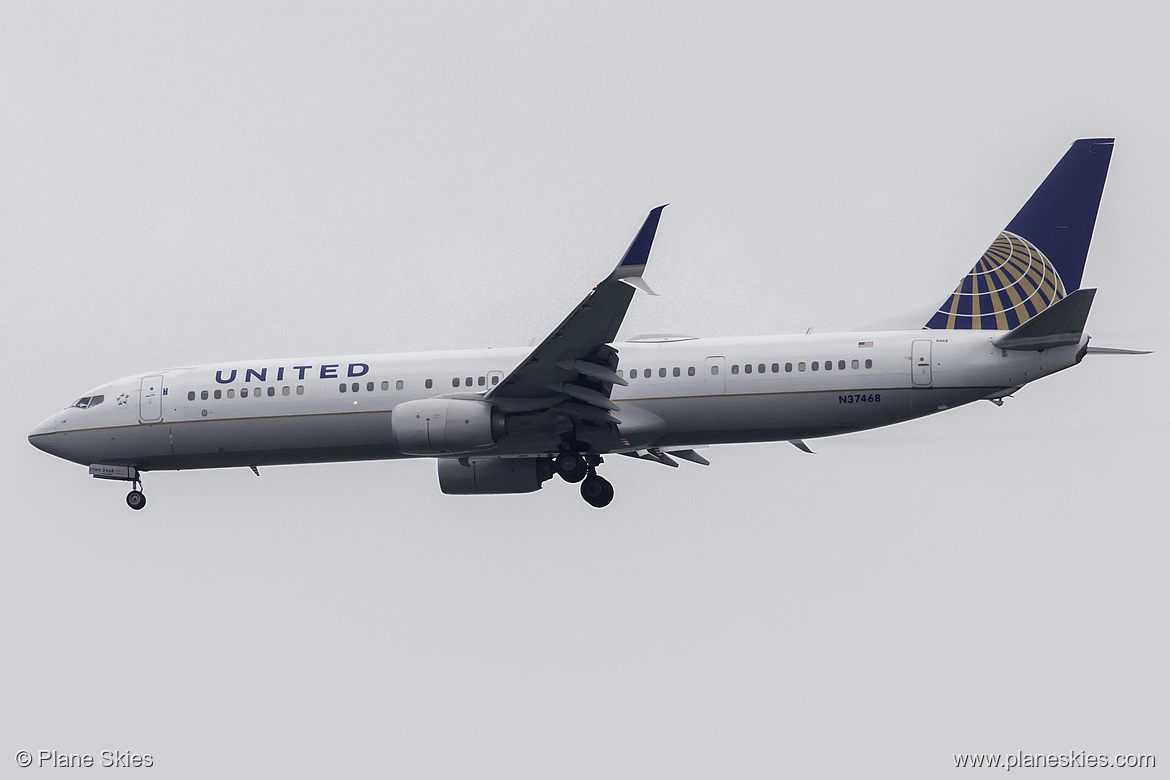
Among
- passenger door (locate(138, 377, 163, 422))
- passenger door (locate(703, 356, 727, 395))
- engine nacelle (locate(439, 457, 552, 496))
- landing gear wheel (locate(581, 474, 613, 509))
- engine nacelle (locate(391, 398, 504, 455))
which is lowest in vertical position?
landing gear wheel (locate(581, 474, 613, 509))

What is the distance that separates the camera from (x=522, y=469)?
32.3m

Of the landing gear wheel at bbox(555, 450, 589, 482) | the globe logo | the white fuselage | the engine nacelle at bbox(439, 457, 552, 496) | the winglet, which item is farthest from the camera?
the engine nacelle at bbox(439, 457, 552, 496)

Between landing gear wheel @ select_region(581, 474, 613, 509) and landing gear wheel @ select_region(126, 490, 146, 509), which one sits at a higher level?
landing gear wheel @ select_region(126, 490, 146, 509)

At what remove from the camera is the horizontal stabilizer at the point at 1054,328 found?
2720cm

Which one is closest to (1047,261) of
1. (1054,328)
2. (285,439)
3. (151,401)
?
(1054,328)

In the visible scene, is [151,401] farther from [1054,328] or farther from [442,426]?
[1054,328]

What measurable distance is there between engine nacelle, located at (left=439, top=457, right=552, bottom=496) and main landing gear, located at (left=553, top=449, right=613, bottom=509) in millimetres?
525

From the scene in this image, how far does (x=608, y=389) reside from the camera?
29734 mm

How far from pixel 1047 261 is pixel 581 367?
9.47 metres

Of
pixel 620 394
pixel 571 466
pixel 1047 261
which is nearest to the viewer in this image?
pixel 620 394

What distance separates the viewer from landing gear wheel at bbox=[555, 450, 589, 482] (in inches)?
1217

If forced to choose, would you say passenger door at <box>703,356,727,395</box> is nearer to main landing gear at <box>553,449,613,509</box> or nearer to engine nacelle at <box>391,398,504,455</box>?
main landing gear at <box>553,449,613,509</box>

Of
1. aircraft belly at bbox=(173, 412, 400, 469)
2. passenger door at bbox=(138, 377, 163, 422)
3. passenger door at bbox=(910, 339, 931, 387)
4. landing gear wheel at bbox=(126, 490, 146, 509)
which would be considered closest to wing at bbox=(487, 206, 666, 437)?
aircraft belly at bbox=(173, 412, 400, 469)

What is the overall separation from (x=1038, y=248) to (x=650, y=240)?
8.75 metres
